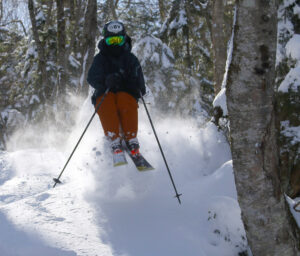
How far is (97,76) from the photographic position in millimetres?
4621

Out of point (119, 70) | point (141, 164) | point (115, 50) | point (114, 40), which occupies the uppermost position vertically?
point (114, 40)

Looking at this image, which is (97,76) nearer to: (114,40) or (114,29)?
(114,40)

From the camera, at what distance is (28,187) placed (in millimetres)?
5020

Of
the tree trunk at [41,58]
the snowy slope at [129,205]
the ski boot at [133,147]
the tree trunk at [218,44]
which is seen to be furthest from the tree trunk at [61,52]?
the ski boot at [133,147]

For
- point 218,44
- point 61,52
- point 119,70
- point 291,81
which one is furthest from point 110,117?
point 61,52

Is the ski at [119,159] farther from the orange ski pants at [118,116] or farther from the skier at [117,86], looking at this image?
the orange ski pants at [118,116]

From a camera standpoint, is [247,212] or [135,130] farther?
[135,130]

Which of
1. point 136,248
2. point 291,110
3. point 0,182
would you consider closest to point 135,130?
point 136,248

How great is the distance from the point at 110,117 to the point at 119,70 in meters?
Result: 0.79

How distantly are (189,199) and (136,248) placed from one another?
3.96 feet

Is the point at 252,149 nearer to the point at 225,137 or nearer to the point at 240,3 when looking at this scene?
the point at 240,3

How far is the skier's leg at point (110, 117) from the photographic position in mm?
4445

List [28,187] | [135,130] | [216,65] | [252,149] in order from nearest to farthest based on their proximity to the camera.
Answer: [252,149] < [135,130] < [28,187] < [216,65]

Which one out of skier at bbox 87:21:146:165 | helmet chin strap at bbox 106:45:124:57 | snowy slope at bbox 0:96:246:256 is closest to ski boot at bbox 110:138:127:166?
skier at bbox 87:21:146:165
